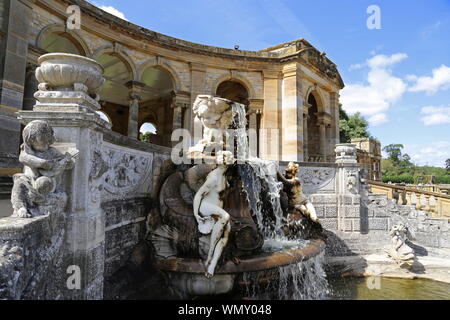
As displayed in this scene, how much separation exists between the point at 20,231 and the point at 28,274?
0.39 metres

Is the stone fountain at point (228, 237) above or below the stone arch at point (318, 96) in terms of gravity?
below

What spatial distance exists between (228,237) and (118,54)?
1120 cm

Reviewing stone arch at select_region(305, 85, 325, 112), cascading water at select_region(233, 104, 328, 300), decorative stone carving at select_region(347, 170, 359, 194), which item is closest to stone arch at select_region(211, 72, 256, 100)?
stone arch at select_region(305, 85, 325, 112)

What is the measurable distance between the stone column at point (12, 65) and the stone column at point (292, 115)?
11380mm

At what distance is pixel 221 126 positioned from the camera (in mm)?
6453

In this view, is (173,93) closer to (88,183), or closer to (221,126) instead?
(221,126)

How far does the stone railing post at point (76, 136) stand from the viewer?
2824 millimetres

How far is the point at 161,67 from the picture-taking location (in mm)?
13359

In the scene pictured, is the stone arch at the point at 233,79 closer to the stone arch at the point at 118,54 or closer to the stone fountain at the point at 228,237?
the stone arch at the point at 118,54

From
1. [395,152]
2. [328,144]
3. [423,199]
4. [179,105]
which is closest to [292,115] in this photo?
[328,144]

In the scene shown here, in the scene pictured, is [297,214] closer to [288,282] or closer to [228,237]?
[288,282]

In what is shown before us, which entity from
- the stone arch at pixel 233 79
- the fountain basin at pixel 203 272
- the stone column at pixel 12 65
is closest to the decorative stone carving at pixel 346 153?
the fountain basin at pixel 203 272

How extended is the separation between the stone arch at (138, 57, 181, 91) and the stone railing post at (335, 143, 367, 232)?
8.92 metres
